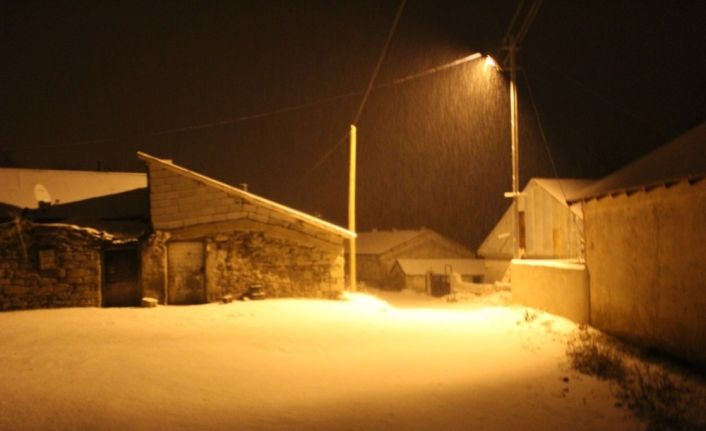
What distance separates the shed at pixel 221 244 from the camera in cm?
1554

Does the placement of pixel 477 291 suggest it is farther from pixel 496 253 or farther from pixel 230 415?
pixel 230 415

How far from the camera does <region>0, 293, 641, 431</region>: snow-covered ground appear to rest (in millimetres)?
5758

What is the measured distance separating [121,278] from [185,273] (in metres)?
1.86

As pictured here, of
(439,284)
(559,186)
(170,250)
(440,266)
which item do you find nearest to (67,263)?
(170,250)

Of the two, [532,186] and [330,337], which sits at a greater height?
[532,186]

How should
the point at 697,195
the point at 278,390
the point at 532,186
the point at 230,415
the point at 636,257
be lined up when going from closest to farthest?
the point at 230,415, the point at 278,390, the point at 697,195, the point at 636,257, the point at 532,186

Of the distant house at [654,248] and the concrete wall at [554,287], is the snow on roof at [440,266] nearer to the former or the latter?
the concrete wall at [554,287]

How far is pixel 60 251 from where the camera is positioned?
1476 centimetres

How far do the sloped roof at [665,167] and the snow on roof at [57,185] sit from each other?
57.5 ft

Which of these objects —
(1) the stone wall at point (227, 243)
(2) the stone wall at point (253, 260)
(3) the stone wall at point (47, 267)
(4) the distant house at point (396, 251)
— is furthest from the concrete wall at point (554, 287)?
(4) the distant house at point (396, 251)

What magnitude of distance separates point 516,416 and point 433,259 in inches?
1515

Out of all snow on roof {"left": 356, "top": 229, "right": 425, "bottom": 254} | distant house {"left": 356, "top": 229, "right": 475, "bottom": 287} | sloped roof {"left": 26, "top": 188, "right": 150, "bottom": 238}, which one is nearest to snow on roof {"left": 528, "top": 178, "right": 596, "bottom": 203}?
distant house {"left": 356, "top": 229, "right": 475, "bottom": 287}

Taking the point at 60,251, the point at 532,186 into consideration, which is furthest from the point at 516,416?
the point at 532,186

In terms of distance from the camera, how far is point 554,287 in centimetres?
1316
